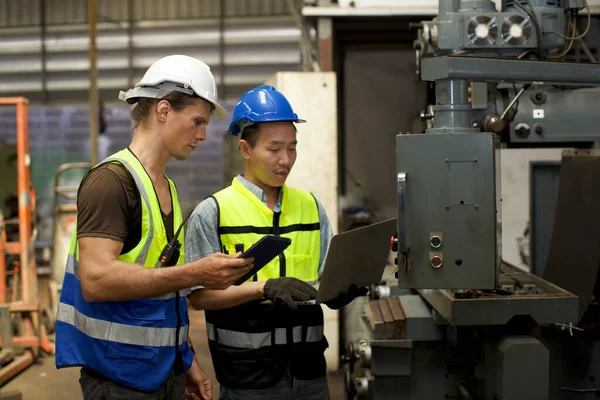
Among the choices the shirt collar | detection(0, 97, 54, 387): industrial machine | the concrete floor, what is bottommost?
the concrete floor

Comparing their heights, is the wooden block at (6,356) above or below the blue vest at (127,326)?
below

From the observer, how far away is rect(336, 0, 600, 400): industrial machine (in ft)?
6.97

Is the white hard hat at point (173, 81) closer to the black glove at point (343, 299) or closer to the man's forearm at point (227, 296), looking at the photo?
the man's forearm at point (227, 296)

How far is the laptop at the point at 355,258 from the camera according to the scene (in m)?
2.00

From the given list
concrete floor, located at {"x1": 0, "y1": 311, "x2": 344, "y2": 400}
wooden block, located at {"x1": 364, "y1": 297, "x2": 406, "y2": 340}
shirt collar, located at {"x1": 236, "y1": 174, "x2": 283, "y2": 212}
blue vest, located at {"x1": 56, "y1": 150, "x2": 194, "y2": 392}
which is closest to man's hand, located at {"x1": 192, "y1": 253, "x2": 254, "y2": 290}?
blue vest, located at {"x1": 56, "y1": 150, "x2": 194, "y2": 392}

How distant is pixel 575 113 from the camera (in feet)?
8.63

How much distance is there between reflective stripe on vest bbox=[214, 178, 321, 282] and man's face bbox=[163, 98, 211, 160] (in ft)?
1.05

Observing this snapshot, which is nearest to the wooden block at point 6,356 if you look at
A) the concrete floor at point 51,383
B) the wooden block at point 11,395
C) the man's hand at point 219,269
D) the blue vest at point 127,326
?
the concrete floor at point 51,383

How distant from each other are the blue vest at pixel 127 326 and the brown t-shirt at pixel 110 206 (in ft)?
0.06

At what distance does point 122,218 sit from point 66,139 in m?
7.72

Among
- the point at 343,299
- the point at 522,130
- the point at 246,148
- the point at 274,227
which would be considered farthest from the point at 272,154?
the point at 522,130

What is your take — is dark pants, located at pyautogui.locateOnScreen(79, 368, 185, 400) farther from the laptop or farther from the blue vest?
the laptop

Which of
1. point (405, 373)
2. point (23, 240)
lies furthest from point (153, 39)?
point (405, 373)

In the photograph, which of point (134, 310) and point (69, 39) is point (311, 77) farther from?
point (69, 39)
